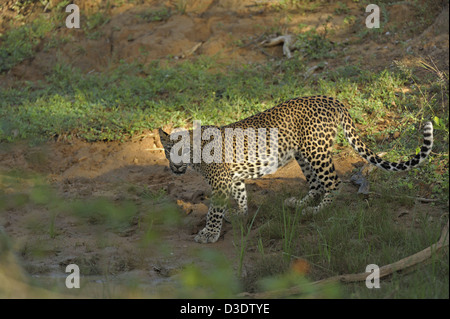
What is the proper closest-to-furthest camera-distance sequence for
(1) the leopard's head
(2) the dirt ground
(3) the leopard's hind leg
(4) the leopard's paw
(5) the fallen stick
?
(5) the fallen stick < (2) the dirt ground < (4) the leopard's paw < (1) the leopard's head < (3) the leopard's hind leg

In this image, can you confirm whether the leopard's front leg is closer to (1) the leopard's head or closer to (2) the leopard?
(2) the leopard

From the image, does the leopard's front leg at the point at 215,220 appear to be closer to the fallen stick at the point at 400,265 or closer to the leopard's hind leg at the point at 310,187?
the leopard's hind leg at the point at 310,187

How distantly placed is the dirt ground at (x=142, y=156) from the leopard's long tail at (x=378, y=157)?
865 millimetres

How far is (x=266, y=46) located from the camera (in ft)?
41.4

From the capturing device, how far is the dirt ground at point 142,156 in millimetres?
6340

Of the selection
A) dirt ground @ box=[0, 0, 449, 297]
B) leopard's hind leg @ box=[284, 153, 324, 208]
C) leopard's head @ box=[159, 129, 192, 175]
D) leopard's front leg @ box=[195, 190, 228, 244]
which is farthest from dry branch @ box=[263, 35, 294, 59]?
leopard's front leg @ box=[195, 190, 228, 244]

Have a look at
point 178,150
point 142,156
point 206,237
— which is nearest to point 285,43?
point 142,156

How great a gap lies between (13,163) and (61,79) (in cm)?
420

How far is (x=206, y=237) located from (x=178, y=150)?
3.73ft

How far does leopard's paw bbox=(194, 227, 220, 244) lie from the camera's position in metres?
6.83

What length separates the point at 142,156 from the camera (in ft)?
30.2

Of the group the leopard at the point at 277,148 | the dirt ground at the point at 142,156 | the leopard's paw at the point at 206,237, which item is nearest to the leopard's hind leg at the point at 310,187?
the leopard at the point at 277,148

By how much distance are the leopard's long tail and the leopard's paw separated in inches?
78.0
